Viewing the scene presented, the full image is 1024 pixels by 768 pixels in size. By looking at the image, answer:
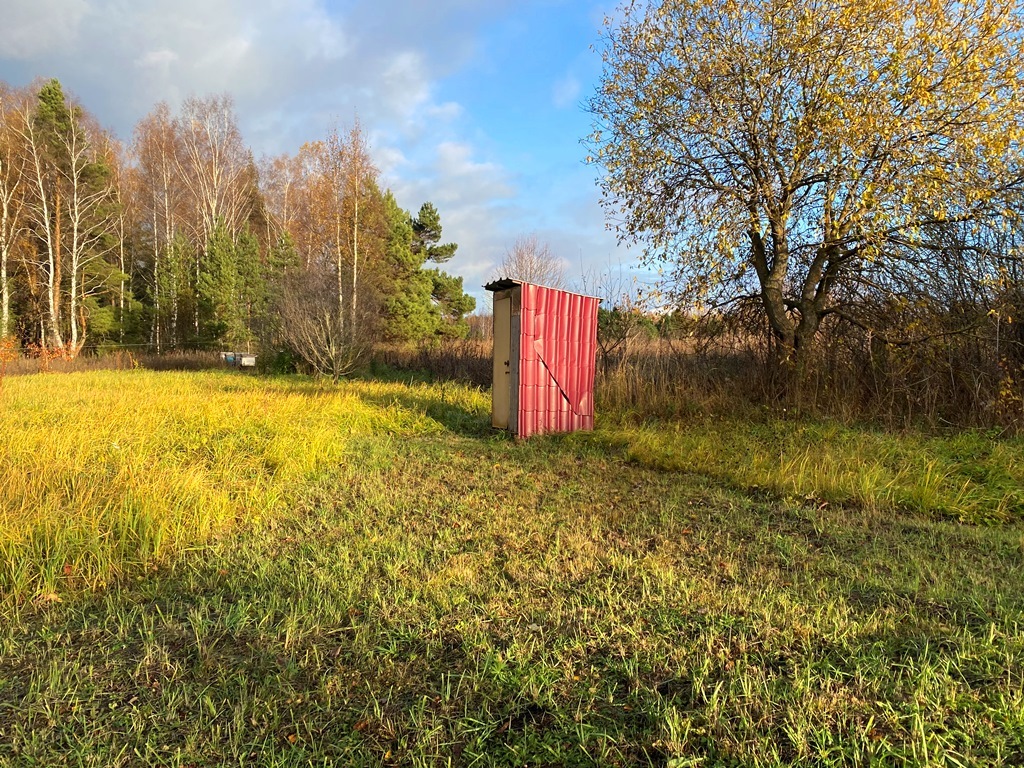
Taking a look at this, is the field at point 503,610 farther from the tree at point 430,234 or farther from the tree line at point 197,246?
the tree at point 430,234

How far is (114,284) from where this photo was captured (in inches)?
960

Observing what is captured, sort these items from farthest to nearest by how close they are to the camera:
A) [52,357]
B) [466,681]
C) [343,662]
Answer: [52,357] < [343,662] < [466,681]

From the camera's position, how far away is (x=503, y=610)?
2.56 meters

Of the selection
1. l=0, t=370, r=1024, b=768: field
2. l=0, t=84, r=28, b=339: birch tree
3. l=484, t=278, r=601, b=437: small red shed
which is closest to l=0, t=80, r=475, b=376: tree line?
l=0, t=84, r=28, b=339: birch tree

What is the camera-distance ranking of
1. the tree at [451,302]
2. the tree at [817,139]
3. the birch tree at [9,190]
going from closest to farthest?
the tree at [817,139] < the birch tree at [9,190] < the tree at [451,302]

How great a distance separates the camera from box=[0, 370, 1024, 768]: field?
1.72 meters

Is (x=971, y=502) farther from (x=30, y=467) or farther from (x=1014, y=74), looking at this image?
(x=30, y=467)

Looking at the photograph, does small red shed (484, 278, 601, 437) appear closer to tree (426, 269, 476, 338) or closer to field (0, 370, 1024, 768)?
field (0, 370, 1024, 768)

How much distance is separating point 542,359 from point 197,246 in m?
28.7

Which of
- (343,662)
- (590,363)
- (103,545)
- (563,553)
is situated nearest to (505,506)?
(563,553)

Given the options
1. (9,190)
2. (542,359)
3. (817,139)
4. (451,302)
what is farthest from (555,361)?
(9,190)

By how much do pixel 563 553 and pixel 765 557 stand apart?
1339 millimetres

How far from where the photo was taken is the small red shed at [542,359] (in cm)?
783

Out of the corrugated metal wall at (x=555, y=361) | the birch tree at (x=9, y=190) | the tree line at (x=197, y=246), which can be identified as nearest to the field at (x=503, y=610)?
the corrugated metal wall at (x=555, y=361)
